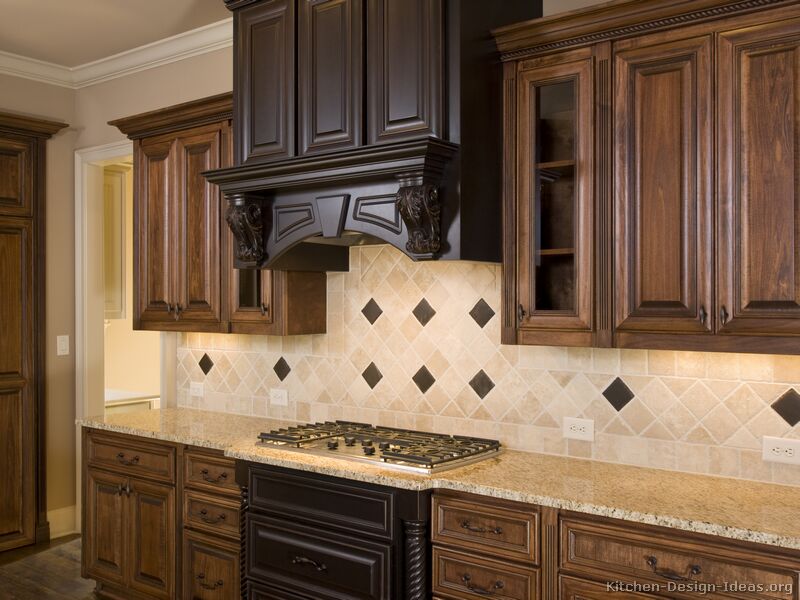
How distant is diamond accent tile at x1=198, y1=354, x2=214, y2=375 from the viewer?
4223mm

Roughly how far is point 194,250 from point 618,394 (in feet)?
6.99

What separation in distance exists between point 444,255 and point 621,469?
980mm

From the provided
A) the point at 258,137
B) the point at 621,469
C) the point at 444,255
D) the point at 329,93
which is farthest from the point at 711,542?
the point at 258,137

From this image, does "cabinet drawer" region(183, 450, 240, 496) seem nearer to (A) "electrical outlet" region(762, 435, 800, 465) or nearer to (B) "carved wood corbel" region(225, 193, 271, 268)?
(B) "carved wood corbel" region(225, 193, 271, 268)

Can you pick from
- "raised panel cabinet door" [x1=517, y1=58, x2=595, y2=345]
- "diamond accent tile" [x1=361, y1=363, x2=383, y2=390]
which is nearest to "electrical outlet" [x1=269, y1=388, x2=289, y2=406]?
"diamond accent tile" [x1=361, y1=363, x2=383, y2=390]

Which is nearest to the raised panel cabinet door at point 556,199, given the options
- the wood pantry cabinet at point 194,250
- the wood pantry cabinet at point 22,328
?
the wood pantry cabinet at point 194,250

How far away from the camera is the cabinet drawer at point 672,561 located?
6.60 feet

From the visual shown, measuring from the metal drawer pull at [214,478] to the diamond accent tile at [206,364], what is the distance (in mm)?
918

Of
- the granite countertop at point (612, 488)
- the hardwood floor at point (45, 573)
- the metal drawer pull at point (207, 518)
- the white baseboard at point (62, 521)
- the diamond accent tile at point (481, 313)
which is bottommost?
the hardwood floor at point (45, 573)

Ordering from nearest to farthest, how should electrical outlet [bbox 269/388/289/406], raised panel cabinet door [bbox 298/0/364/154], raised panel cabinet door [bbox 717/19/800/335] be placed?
raised panel cabinet door [bbox 717/19/800/335], raised panel cabinet door [bbox 298/0/364/154], electrical outlet [bbox 269/388/289/406]

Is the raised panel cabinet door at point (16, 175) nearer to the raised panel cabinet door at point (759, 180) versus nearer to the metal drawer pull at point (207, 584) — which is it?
the metal drawer pull at point (207, 584)

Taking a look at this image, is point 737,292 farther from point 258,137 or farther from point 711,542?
point 258,137

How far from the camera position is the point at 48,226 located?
4.85 meters

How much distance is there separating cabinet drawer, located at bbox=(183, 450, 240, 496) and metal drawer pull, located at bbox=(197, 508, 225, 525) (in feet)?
0.33
